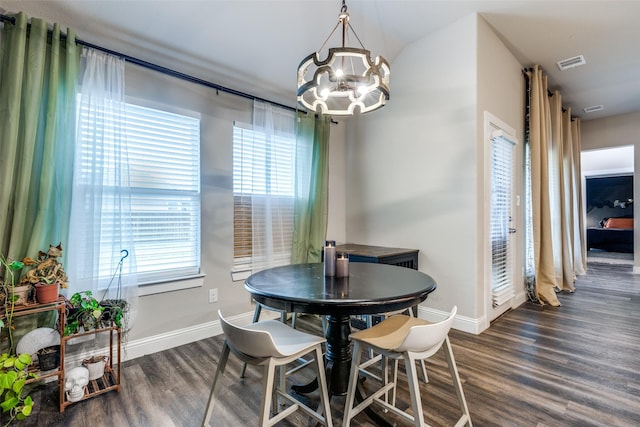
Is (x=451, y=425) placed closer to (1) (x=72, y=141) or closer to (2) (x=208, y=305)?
(2) (x=208, y=305)

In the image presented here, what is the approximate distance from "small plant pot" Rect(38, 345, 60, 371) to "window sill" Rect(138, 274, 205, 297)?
0.62 meters

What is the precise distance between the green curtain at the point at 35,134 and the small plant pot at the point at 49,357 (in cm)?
61

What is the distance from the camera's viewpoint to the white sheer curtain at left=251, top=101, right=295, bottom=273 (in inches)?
123

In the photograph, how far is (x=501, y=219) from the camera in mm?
3334

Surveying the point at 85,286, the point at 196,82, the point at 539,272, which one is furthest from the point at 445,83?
the point at 85,286

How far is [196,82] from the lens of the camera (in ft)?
8.95

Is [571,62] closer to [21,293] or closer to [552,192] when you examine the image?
[552,192]

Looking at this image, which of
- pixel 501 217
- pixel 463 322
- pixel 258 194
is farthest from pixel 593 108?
pixel 258 194

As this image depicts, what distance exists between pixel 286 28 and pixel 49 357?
306cm

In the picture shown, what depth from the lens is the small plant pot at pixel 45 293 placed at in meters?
1.77

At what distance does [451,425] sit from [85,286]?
2505 millimetres

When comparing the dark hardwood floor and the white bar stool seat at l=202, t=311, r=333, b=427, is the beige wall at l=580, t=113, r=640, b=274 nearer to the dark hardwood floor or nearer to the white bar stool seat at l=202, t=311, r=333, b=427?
the dark hardwood floor

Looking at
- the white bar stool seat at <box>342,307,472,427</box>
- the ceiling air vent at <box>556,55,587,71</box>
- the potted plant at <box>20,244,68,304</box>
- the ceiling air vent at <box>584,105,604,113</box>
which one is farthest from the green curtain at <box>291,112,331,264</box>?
the ceiling air vent at <box>584,105,604,113</box>

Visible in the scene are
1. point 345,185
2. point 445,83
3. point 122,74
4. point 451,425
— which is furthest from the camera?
point 345,185
